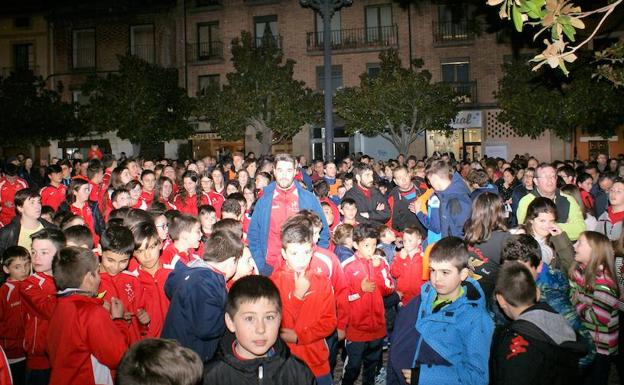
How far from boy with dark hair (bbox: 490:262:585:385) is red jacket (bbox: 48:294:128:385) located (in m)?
2.47

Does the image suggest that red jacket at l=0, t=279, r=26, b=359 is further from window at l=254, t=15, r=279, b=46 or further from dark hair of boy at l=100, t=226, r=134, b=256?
window at l=254, t=15, r=279, b=46

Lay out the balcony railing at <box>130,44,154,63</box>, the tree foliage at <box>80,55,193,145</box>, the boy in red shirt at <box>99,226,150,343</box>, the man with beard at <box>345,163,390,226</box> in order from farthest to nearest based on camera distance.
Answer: the balcony railing at <box>130,44,154,63</box>
the tree foliage at <box>80,55,193,145</box>
the man with beard at <box>345,163,390,226</box>
the boy in red shirt at <box>99,226,150,343</box>

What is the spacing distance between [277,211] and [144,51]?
30068 millimetres

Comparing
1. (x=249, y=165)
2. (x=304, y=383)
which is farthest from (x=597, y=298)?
(x=249, y=165)

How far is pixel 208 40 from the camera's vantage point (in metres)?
32.2

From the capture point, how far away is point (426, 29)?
1152 inches

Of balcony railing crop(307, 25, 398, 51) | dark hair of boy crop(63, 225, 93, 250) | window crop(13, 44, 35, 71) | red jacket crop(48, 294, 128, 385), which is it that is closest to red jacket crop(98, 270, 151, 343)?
dark hair of boy crop(63, 225, 93, 250)

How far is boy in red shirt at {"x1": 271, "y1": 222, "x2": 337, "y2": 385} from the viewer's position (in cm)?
432

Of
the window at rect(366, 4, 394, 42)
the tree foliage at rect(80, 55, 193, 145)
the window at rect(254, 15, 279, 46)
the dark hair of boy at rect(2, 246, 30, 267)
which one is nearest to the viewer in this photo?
the dark hair of boy at rect(2, 246, 30, 267)

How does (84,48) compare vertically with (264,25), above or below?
below

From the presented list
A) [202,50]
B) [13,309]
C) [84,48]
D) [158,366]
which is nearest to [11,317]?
[13,309]

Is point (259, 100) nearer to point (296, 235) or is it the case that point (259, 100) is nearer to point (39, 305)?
point (39, 305)

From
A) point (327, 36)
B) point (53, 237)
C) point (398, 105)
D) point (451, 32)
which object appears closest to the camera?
point (53, 237)

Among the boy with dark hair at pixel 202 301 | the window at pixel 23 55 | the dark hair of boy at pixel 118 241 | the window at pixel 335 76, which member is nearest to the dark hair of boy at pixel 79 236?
the dark hair of boy at pixel 118 241
